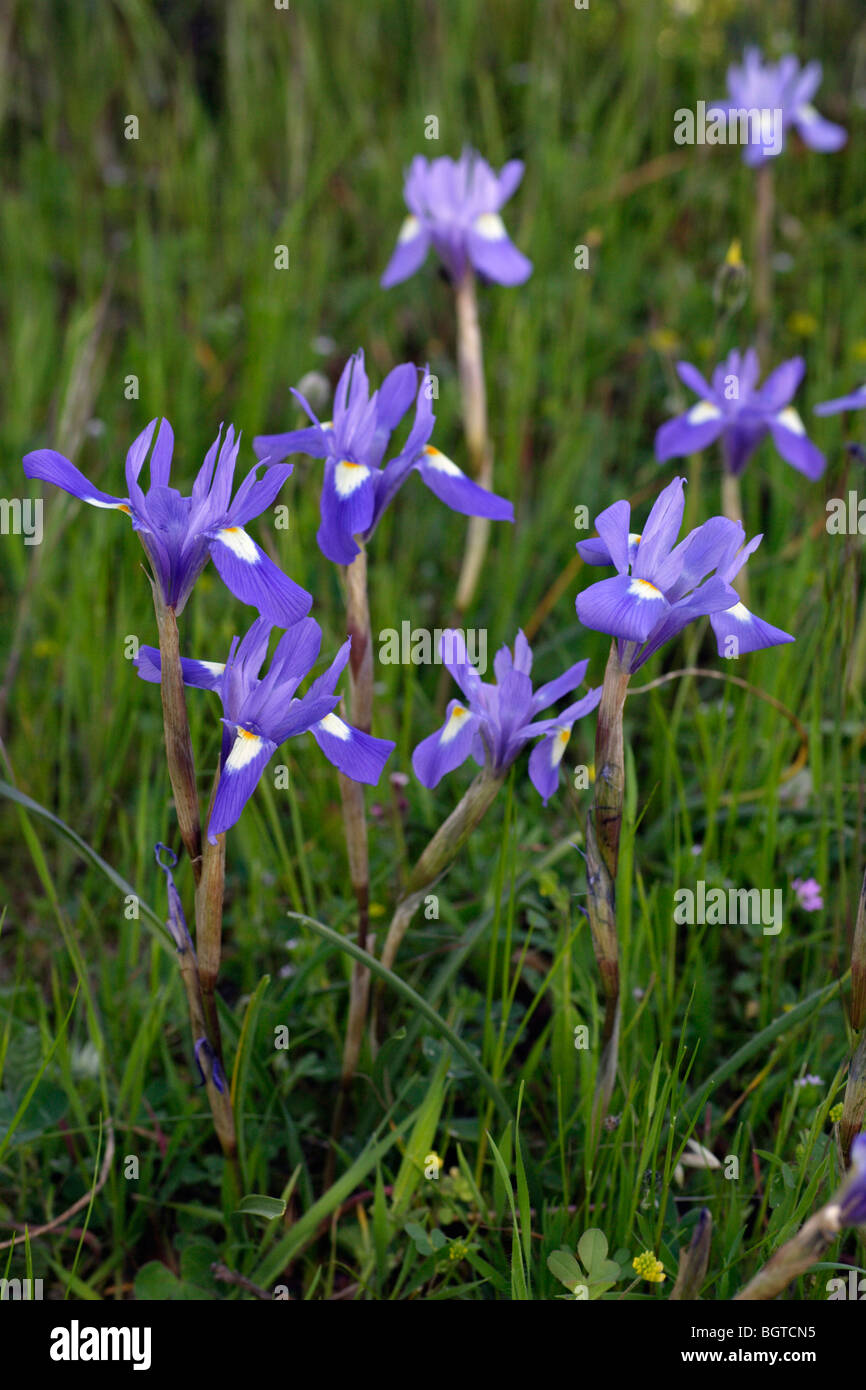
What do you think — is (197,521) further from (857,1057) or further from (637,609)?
(857,1057)

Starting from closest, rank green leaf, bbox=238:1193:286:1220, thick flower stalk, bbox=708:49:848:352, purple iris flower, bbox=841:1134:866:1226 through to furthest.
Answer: purple iris flower, bbox=841:1134:866:1226, green leaf, bbox=238:1193:286:1220, thick flower stalk, bbox=708:49:848:352

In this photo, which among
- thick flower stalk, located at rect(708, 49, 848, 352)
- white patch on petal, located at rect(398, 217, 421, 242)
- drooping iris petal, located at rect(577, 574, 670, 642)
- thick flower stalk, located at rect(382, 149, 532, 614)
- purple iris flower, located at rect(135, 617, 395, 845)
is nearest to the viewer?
drooping iris petal, located at rect(577, 574, 670, 642)

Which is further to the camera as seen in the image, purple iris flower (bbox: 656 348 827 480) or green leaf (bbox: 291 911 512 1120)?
purple iris flower (bbox: 656 348 827 480)

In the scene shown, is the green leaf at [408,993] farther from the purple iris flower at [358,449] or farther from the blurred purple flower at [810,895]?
the blurred purple flower at [810,895]

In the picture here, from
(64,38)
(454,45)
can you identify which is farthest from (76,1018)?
(64,38)

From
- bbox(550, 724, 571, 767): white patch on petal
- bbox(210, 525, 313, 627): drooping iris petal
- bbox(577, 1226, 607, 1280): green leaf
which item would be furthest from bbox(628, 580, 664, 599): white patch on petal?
bbox(577, 1226, 607, 1280): green leaf

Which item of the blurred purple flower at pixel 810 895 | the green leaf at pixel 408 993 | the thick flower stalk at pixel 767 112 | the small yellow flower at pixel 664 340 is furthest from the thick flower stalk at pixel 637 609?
the thick flower stalk at pixel 767 112

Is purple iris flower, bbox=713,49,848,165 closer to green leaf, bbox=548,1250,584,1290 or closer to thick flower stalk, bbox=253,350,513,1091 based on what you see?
thick flower stalk, bbox=253,350,513,1091
